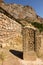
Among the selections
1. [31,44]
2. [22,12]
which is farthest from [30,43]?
[22,12]

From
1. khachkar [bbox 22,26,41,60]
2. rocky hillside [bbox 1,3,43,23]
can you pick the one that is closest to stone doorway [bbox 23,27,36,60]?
khachkar [bbox 22,26,41,60]

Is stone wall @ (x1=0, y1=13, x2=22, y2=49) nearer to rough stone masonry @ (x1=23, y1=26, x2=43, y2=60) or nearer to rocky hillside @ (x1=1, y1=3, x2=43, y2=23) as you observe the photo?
rough stone masonry @ (x1=23, y1=26, x2=43, y2=60)

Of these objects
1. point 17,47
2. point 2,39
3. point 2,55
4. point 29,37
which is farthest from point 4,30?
point 2,55

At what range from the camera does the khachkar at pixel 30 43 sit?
11453mm

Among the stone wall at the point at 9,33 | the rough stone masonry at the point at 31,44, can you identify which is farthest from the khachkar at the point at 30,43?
the stone wall at the point at 9,33

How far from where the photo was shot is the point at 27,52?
37.7 ft

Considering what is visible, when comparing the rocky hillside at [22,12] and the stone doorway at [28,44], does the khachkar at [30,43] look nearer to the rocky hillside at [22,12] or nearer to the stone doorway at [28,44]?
the stone doorway at [28,44]

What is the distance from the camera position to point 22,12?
132ft

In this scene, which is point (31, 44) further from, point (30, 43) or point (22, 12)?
point (22, 12)

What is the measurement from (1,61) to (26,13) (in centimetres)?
3095

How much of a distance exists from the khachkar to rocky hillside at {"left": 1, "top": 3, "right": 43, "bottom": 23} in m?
24.8

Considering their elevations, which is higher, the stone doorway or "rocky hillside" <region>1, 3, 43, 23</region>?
"rocky hillside" <region>1, 3, 43, 23</region>

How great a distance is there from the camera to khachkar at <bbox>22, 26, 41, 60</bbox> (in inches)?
451

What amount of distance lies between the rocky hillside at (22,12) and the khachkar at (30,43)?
24780 mm
